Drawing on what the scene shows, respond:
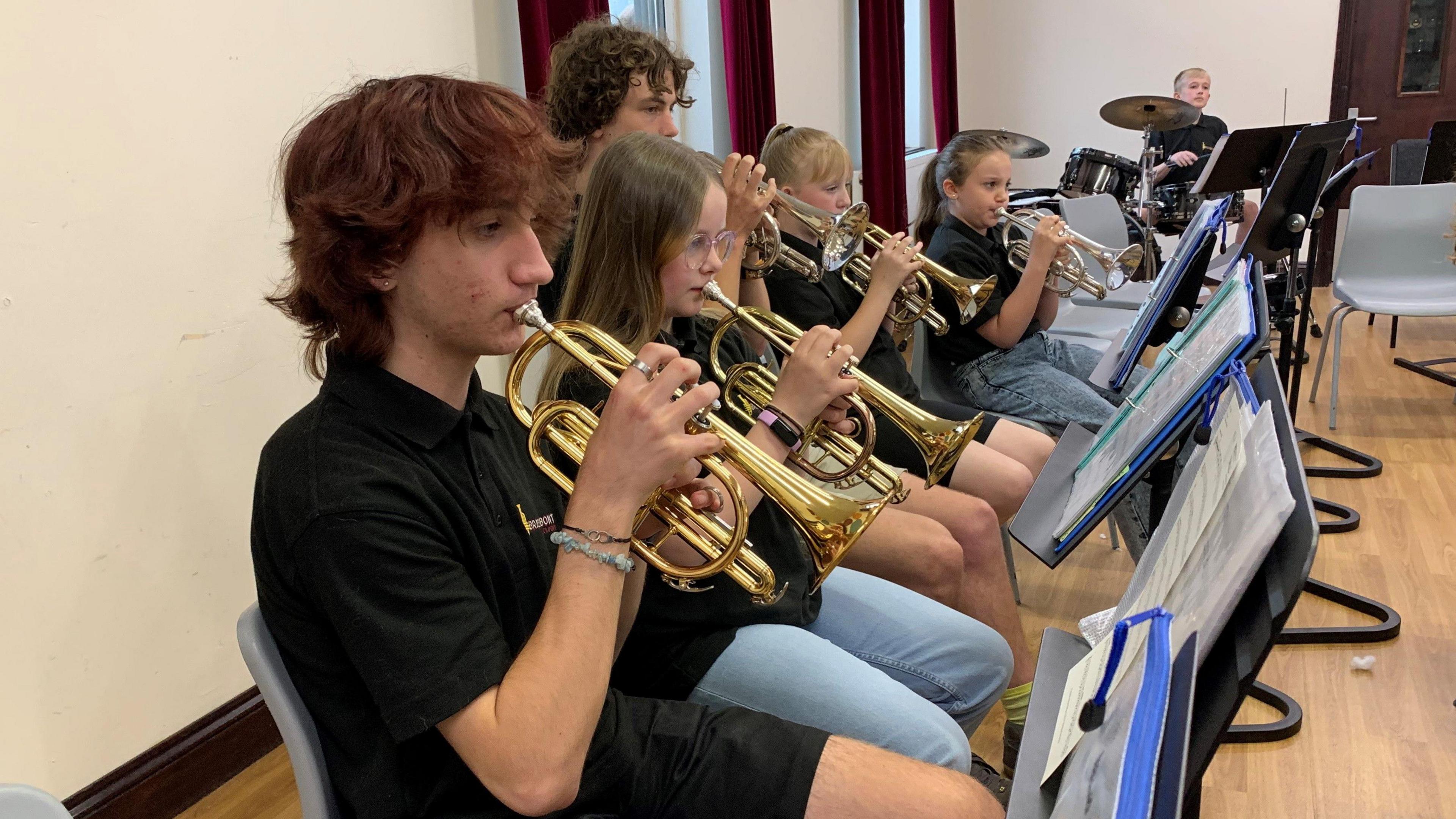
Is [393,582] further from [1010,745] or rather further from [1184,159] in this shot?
[1184,159]

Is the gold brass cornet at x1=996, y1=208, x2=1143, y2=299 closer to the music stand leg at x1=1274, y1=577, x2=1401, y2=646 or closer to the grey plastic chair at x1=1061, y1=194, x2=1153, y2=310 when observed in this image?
the grey plastic chair at x1=1061, y1=194, x2=1153, y2=310

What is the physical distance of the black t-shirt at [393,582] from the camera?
987 mm

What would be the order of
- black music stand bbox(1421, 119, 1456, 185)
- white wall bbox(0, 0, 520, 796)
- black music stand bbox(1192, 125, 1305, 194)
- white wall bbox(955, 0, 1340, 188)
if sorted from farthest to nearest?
white wall bbox(955, 0, 1340, 188) → black music stand bbox(1421, 119, 1456, 185) → black music stand bbox(1192, 125, 1305, 194) → white wall bbox(0, 0, 520, 796)

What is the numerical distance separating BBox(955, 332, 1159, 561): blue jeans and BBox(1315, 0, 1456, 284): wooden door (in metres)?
4.75

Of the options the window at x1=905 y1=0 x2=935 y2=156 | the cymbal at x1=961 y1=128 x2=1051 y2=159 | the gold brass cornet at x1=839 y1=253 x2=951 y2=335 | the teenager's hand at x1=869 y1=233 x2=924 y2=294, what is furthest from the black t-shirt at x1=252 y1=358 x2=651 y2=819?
the window at x1=905 y1=0 x2=935 y2=156

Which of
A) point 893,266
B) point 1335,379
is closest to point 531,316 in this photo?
point 893,266

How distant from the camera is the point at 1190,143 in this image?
20.7 ft

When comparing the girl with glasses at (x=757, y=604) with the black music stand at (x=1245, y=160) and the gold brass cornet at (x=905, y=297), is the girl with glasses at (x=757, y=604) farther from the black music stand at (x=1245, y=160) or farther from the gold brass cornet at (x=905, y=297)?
the black music stand at (x=1245, y=160)

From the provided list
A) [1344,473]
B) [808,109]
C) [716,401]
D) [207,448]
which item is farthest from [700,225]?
[808,109]

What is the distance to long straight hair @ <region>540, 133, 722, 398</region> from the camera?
1.75 metres

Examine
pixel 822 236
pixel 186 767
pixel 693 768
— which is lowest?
pixel 186 767

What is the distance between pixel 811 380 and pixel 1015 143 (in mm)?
2168

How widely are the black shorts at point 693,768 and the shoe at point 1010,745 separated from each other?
815 mm

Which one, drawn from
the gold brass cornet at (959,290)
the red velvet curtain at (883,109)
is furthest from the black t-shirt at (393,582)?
the red velvet curtain at (883,109)
